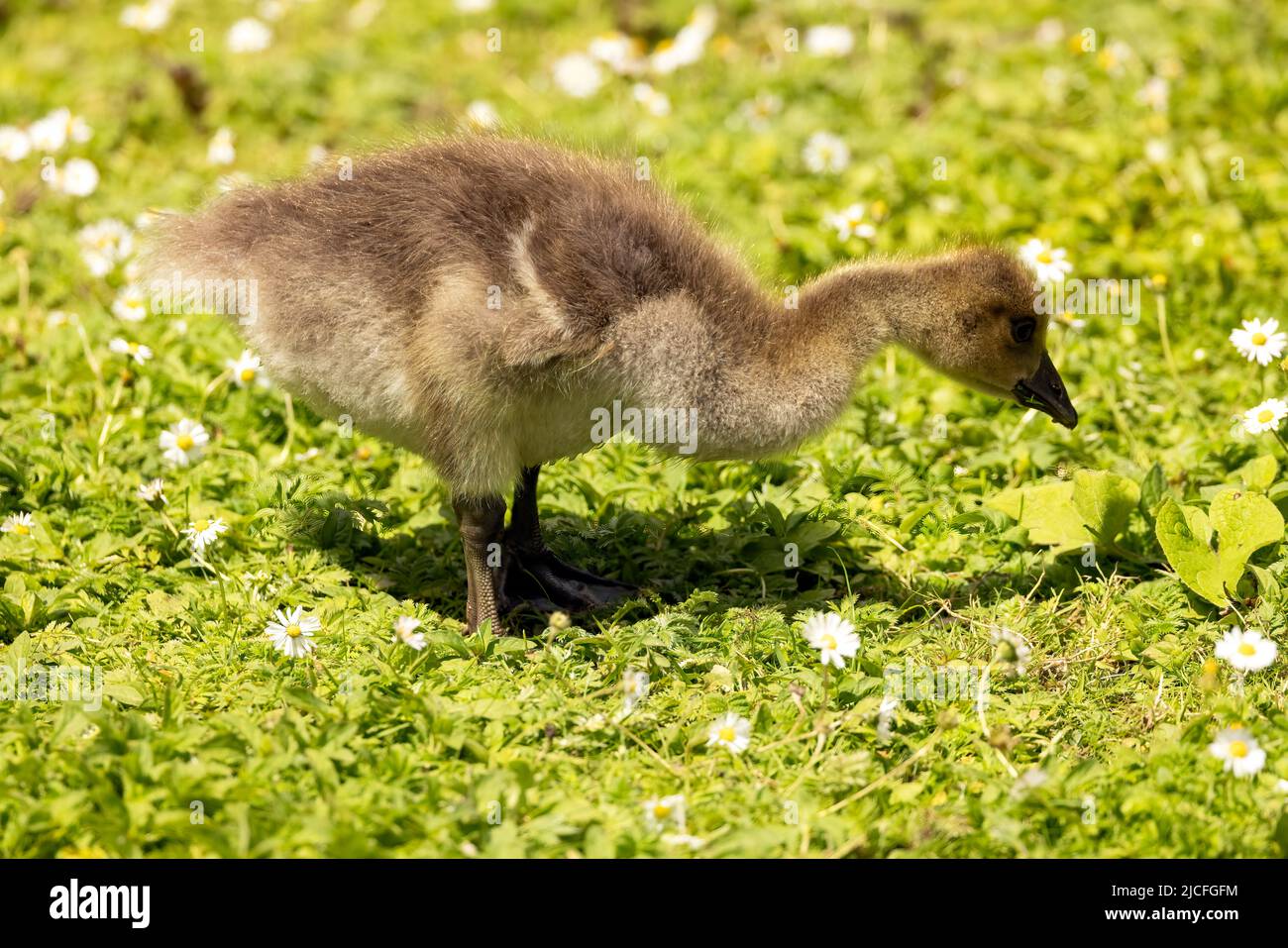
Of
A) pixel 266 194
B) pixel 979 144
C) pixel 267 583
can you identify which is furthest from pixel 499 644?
pixel 979 144

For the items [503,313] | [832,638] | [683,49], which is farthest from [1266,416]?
[683,49]

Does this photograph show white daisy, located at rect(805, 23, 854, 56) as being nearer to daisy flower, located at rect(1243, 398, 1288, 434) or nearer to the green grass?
the green grass

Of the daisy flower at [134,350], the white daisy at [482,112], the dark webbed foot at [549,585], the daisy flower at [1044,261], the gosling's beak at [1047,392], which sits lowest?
the dark webbed foot at [549,585]

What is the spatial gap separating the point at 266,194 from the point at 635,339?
1131 millimetres

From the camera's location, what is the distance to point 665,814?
9.89 ft

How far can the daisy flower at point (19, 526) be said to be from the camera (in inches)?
163

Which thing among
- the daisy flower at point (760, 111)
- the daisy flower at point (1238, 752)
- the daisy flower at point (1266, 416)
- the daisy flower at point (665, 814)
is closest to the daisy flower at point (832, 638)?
the daisy flower at point (665, 814)

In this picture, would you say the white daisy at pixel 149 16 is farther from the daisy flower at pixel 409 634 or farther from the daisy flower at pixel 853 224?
the daisy flower at pixel 409 634

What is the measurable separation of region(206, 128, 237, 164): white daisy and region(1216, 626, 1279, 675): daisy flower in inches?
171

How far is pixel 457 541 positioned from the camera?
4438mm

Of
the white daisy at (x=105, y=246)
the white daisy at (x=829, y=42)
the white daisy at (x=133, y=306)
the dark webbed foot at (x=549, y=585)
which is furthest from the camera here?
the white daisy at (x=829, y=42)

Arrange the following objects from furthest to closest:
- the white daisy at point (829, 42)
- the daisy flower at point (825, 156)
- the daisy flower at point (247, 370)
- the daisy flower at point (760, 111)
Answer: the white daisy at point (829, 42), the daisy flower at point (760, 111), the daisy flower at point (825, 156), the daisy flower at point (247, 370)

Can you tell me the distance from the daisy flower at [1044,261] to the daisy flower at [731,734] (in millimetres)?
2111

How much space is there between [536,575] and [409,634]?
723 millimetres
